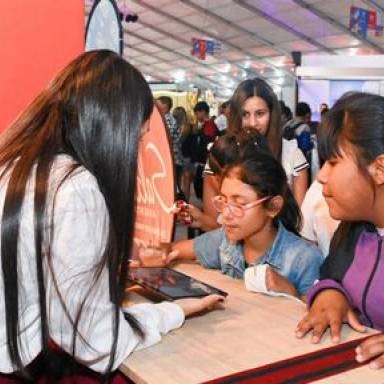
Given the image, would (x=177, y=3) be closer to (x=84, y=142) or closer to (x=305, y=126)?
(x=305, y=126)

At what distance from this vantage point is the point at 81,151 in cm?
109

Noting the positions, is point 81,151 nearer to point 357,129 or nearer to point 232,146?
point 357,129

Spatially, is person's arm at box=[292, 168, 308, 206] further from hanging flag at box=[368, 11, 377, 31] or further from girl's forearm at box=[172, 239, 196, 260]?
hanging flag at box=[368, 11, 377, 31]

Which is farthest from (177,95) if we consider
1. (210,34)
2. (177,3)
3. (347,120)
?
(347,120)

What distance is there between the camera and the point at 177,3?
559 inches

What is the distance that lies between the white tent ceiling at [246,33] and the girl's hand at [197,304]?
37.2 feet

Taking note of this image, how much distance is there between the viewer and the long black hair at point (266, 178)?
1672 mm

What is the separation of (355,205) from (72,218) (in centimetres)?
65

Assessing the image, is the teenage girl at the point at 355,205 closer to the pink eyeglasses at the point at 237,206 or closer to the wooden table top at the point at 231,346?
the wooden table top at the point at 231,346

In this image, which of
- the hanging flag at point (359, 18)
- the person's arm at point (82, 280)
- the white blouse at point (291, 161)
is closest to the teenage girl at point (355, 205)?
the person's arm at point (82, 280)

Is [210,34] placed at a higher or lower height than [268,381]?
higher

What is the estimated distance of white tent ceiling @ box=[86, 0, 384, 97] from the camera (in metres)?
13.5

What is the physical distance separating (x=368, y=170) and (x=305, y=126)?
4524 millimetres

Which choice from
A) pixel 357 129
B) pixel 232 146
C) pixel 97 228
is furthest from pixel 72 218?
pixel 232 146
